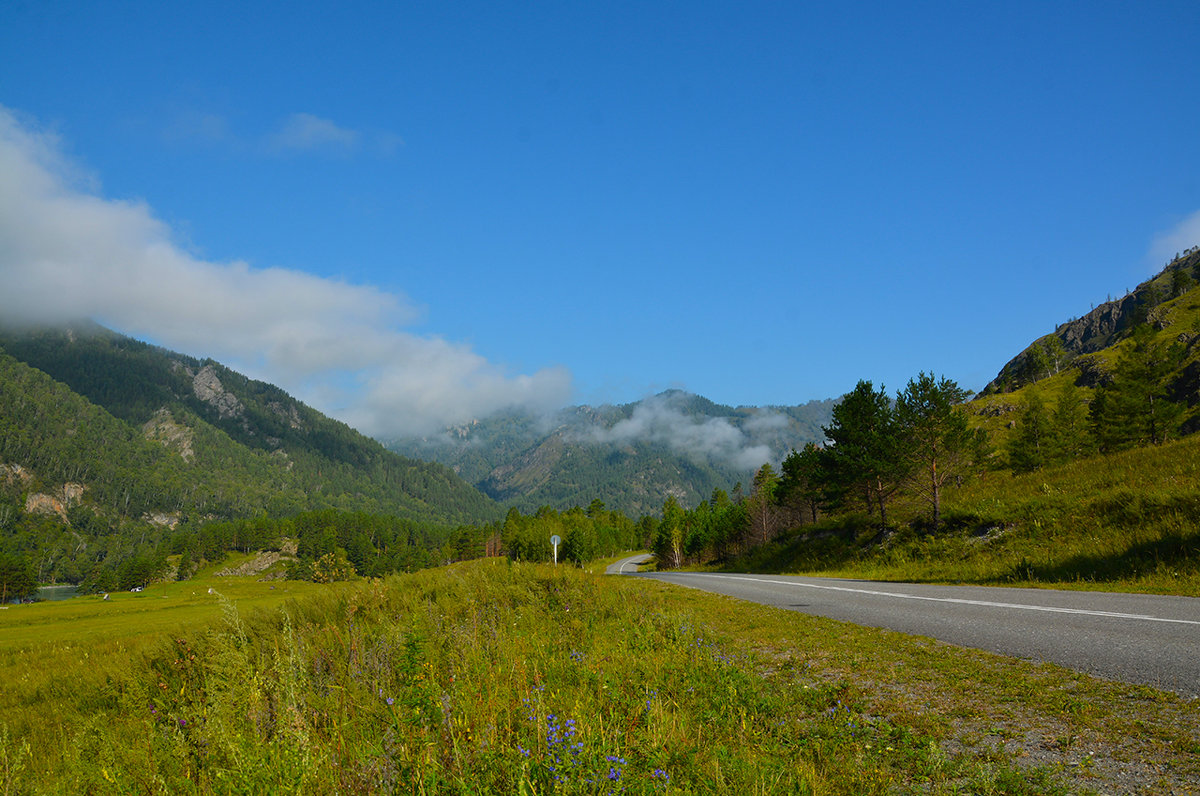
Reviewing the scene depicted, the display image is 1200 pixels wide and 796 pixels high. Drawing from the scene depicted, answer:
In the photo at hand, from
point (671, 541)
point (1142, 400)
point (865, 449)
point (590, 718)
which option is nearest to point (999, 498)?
point (865, 449)

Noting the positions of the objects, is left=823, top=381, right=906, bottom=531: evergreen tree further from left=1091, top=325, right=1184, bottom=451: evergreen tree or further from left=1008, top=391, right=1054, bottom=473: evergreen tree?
left=1008, top=391, right=1054, bottom=473: evergreen tree

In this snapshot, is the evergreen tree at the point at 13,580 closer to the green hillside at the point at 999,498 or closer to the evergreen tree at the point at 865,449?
the green hillside at the point at 999,498

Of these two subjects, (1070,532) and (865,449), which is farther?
(865,449)

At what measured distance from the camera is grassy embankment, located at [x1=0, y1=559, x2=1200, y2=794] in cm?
362

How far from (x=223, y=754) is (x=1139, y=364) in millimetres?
72912

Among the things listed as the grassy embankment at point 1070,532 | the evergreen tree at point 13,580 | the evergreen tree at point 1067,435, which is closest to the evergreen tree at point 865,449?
the grassy embankment at point 1070,532

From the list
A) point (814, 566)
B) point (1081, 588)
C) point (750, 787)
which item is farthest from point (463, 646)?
point (814, 566)

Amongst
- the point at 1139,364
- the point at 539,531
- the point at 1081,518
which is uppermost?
the point at 1139,364

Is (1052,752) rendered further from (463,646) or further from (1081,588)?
(1081,588)

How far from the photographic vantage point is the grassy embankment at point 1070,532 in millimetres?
13477

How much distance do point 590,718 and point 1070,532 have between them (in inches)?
773

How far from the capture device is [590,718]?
4.60 m

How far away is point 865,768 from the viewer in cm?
387

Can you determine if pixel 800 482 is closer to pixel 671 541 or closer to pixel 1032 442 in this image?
pixel 1032 442
